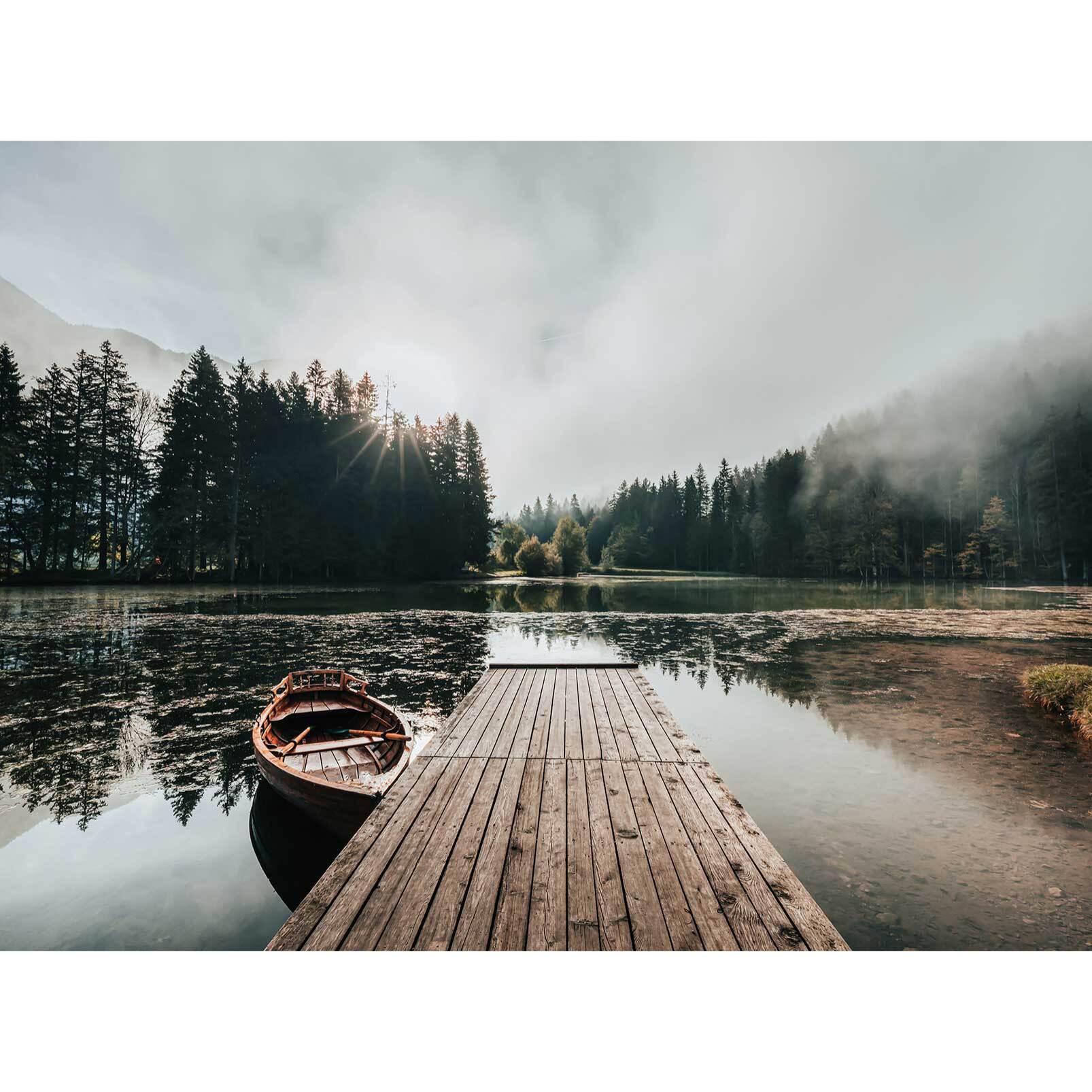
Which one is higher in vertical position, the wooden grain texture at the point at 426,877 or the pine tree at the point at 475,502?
the pine tree at the point at 475,502

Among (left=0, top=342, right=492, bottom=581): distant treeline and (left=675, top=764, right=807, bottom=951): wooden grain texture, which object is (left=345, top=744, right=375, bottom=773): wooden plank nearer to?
(left=675, top=764, right=807, bottom=951): wooden grain texture

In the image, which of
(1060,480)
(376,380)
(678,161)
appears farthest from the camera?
(376,380)

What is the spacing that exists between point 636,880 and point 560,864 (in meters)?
0.39

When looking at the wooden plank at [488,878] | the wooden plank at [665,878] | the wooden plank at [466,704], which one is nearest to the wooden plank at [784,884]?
the wooden plank at [665,878]

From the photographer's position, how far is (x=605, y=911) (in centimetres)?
210

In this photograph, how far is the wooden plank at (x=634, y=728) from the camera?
411 cm

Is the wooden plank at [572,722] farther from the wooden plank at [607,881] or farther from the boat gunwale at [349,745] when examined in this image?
the boat gunwale at [349,745]

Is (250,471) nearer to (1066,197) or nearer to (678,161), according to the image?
(678,161)

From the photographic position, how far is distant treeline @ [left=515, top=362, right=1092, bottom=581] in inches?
1628

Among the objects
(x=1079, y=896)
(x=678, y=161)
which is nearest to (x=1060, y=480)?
(x=678, y=161)

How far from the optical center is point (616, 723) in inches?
194

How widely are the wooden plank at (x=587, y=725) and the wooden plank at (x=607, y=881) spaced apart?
2.42 feet

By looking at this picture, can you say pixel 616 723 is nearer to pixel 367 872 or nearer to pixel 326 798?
pixel 326 798

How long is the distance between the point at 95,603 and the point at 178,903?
24.5 meters
